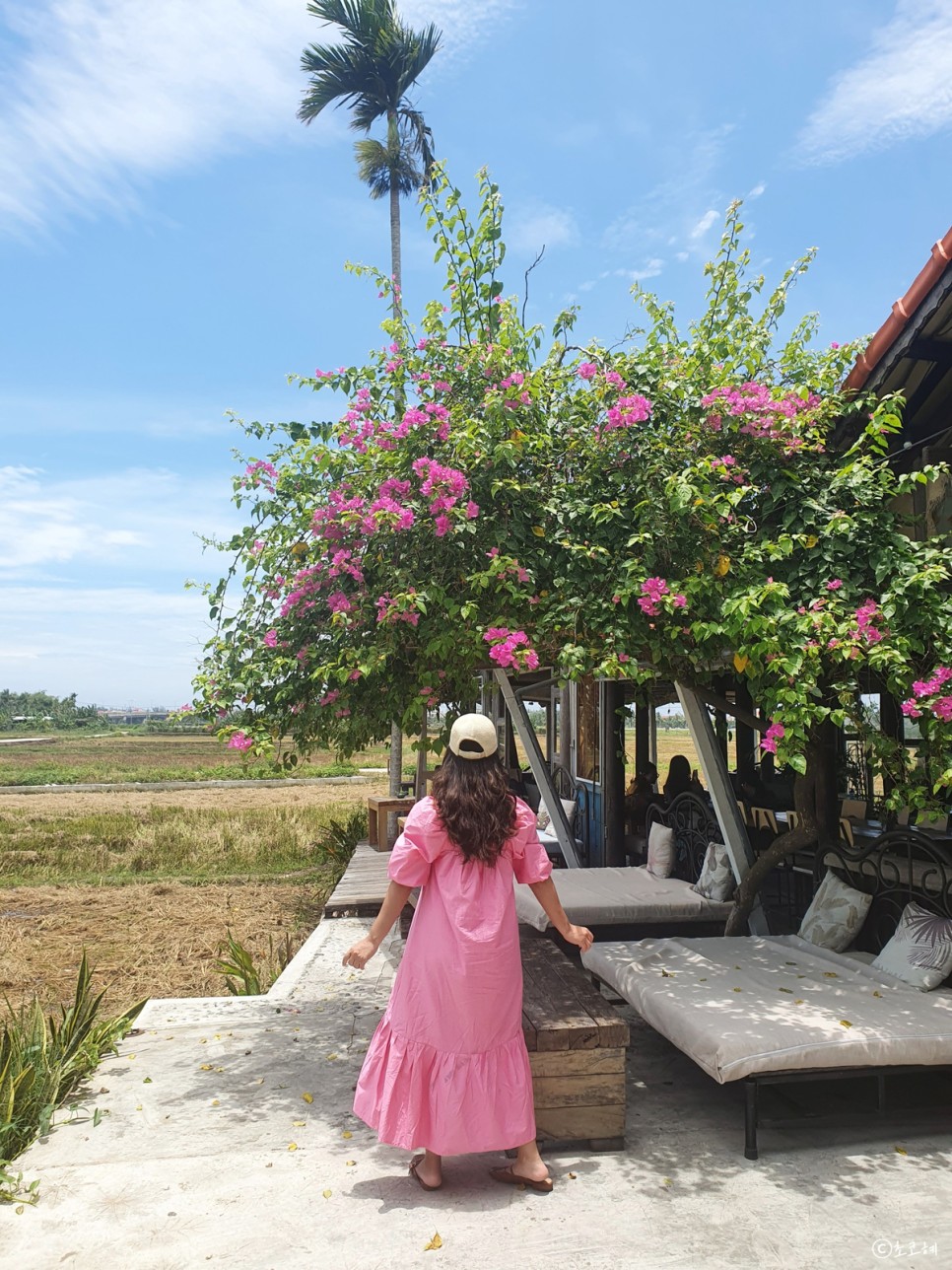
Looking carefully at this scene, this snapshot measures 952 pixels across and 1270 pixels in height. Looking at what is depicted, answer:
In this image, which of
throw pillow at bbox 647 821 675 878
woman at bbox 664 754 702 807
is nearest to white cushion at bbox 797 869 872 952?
throw pillow at bbox 647 821 675 878

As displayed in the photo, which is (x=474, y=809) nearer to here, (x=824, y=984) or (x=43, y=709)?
(x=824, y=984)

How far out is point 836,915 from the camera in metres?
5.02

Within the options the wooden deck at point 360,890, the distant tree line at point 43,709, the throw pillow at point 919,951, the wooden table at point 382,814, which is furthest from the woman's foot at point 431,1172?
the distant tree line at point 43,709

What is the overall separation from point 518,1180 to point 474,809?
133 cm

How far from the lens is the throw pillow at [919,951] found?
420 centimetres

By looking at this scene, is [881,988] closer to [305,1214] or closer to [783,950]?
[783,950]

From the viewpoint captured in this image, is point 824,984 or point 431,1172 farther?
point 824,984

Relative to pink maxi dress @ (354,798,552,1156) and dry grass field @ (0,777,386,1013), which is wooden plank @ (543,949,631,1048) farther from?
dry grass field @ (0,777,386,1013)

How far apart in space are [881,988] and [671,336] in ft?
11.5

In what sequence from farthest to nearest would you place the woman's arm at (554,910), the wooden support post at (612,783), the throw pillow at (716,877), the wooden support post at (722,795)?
the wooden support post at (612,783)
the throw pillow at (716,877)
the wooden support post at (722,795)
the woman's arm at (554,910)

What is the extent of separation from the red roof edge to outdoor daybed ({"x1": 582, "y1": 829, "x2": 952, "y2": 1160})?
2.25 meters

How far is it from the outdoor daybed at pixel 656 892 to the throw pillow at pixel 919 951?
185 centimetres

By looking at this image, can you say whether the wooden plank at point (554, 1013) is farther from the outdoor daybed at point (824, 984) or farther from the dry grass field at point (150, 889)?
the dry grass field at point (150, 889)

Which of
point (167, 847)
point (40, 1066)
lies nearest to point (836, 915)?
point (40, 1066)
